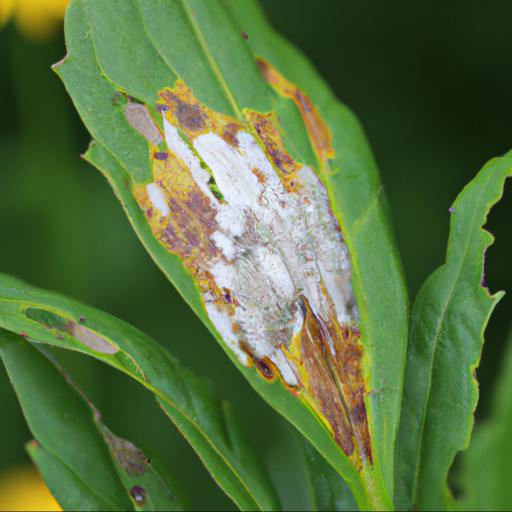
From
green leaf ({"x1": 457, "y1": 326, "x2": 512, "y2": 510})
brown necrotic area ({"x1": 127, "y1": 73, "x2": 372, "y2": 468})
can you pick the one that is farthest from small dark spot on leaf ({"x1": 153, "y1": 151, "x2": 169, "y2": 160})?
green leaf ({"x1": 457, "y1": 326, "x2": 512, "y2": 510})

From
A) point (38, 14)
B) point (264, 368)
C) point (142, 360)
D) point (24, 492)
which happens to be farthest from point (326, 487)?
point (38, 14)

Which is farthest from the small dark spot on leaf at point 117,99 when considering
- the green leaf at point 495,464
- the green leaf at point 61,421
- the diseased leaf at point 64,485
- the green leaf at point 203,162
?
the green leaf at point 495,464

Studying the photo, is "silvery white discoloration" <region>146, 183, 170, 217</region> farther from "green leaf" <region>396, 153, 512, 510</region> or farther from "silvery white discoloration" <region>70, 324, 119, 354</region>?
"green leaf" <region>396, 153, 512, 510</region>

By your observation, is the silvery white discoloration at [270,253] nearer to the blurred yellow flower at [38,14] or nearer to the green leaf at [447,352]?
the green leaf at [447,352]

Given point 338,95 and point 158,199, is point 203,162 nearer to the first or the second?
point 158,199

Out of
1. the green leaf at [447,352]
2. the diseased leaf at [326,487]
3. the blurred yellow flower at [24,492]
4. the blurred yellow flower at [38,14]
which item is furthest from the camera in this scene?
the blurred yellow flower at [38,14]

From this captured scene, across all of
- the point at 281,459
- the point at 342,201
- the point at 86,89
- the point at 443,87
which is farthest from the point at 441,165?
the point at 86,89
